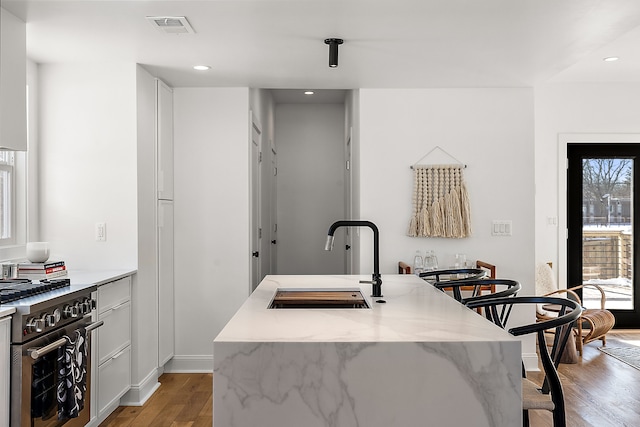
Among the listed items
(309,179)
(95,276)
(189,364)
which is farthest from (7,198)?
(309,179)

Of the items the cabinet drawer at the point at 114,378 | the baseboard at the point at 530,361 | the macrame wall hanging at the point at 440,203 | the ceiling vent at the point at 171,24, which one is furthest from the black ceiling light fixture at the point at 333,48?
the baseboard at the point at 530,361

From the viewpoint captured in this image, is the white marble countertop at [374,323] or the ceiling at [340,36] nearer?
the white marble countertop at [374,323]

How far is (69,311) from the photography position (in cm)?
261

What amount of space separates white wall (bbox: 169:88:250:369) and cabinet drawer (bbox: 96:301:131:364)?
0.79 m

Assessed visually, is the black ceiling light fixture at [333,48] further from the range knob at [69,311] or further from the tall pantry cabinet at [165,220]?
the range knob at [69,311]

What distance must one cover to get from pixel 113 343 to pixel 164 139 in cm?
154

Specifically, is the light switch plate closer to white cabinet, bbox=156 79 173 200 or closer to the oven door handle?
white cabinet, bbox=156 79 173 200

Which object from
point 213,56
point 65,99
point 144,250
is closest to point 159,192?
point 144,250

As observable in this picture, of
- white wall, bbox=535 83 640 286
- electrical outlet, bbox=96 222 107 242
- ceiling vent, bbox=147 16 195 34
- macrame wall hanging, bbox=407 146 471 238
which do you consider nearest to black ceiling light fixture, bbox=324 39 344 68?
ceiling vent, bbox=147 16 195 34

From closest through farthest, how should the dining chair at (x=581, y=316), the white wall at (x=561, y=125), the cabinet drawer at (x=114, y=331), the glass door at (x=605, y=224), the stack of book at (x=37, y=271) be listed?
1. the stack of book at (x=37, y=271)
2. the cabinet drawer at (x=114, y=331)
3. the dining chair at (x=581, y=316)
4. the white wall at (x=561, y=125)
5. the glass door at (x=605, y=224)

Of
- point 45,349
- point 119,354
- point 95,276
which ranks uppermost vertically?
point 95,276

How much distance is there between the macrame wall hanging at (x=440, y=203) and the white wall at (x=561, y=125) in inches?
62.6

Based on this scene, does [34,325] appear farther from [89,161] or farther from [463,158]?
[463,158]

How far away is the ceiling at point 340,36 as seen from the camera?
2543 mm
